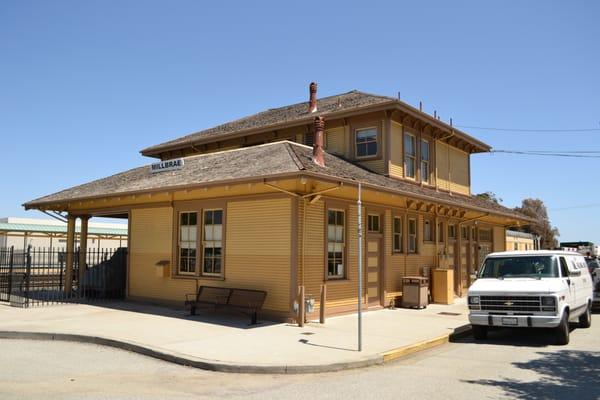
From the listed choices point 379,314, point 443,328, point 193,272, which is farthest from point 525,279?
point 193,272

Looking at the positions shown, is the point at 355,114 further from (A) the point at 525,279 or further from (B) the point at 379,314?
(A) the point at 525,279

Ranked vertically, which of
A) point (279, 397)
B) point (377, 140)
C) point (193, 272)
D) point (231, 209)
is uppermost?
point (377, 140)

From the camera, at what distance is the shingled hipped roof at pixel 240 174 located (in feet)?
41.6

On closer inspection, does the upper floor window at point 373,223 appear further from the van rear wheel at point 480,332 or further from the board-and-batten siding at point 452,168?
the board-and-batten siding at point 452,168

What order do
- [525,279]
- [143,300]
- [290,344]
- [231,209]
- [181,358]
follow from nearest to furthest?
[181,358]
[290,344]
[525,279]
[231,209]
[143,300]

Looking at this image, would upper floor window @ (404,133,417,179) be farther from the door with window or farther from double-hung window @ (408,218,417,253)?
the door with window

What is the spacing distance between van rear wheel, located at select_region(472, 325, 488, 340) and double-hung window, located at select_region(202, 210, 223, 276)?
6995 mm

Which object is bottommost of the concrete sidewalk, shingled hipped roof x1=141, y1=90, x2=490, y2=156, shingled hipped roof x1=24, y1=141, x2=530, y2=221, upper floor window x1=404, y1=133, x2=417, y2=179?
the concrete sidewalk

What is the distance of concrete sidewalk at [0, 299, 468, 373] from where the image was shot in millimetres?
8773

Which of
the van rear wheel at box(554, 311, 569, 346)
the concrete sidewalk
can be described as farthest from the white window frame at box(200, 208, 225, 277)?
the van rear wheel at box(554, 311, 569, 346)

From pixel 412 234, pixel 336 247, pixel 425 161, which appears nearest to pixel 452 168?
pixel 425 161

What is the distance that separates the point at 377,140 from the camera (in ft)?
57.6

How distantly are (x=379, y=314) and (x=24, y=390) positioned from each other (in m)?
9.92

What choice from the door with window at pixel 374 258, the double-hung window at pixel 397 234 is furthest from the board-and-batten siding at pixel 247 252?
the double-hung window at pixel 397 234
